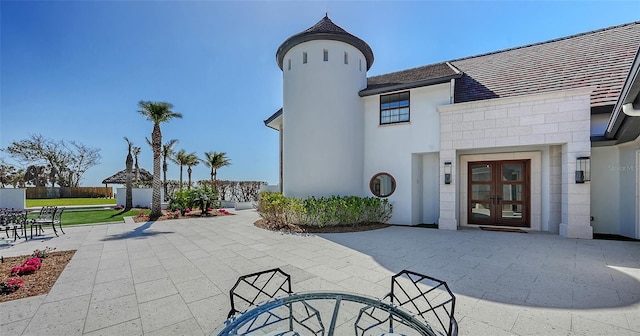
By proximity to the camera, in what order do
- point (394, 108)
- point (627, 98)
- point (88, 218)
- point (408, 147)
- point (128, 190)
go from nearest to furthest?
point (627, 98) < point (408, 147) < point (394, 108) < point (88, 218) < point (128, 190)

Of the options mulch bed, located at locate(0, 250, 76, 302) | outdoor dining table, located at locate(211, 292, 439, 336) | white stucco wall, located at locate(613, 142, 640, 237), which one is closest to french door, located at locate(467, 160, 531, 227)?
white stucco wall, located at locate(613, 142, 640, 237)

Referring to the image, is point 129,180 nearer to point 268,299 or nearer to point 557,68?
point 268,299

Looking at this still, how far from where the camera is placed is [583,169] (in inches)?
303

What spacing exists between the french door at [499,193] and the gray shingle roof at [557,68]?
2.75 m

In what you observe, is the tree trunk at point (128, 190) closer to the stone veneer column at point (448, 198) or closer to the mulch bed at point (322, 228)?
the mulch bed at point (322, 228)

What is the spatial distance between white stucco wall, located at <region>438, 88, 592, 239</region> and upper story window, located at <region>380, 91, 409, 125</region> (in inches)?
62.0

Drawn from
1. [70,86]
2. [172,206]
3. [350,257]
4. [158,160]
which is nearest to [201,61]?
[158,160]

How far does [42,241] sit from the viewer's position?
7242 millimetres

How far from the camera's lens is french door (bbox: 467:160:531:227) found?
31.5ft

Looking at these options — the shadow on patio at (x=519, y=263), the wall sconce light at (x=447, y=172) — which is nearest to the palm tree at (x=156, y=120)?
the shadow on patio at (x=519, y=263)

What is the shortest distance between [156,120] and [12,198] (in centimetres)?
1022

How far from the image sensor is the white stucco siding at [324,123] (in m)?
10.8

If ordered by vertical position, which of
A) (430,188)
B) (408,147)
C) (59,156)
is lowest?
(430,188)

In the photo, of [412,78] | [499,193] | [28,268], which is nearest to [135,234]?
[28,268]
